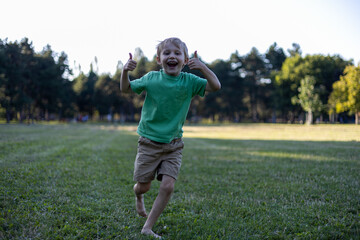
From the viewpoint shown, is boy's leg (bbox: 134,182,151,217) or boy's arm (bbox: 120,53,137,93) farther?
boy's leg (bbox: 134,182,151,217)

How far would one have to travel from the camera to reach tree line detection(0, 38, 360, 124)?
34438 mm

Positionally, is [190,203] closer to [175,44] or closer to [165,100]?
[165,100]

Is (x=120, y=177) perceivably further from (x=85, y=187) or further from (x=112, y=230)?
(x=112, y=230)

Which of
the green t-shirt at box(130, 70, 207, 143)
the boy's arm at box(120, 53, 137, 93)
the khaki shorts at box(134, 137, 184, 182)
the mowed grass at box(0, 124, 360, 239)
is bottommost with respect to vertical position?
the mowed grass at box(0, 124, 360, 239)

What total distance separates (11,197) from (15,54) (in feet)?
98.4

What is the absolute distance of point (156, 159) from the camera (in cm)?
291

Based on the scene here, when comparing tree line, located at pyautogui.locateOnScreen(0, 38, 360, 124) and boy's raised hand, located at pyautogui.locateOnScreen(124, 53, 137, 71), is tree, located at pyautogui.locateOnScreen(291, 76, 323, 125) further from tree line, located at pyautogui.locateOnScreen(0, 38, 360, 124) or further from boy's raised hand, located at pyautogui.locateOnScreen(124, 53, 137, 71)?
boy's raised hand, located at pyautogui.locateOnScreen(124, 53, 137, 71)

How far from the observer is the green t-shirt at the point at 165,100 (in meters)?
2.83

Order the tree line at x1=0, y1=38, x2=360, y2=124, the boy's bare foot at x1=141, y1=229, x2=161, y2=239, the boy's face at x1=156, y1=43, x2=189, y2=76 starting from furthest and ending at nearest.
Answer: the tree line at x1=0, y1=38, x2=360, y2=124, the boy's face at x1=156, y1=43, x2=189, y2=76, the boy's bare foot at x1=141, y1=229, x2=161, y2=239

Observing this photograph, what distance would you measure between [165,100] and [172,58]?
44 cm

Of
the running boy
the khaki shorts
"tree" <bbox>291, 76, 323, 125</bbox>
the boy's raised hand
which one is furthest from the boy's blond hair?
"tree" <bbox>291, 76, 323, 125</bbox>

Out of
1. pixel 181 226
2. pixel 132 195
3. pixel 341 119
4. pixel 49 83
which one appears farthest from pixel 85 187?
pixel 341 119

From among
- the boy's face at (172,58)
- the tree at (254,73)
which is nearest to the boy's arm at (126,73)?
the boy's face at (172,58)

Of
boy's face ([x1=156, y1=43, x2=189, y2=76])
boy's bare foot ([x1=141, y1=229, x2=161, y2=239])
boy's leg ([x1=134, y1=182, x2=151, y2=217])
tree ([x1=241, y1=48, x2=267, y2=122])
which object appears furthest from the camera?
tree ([x1=241, y1=48, x2=267, y2=122])
